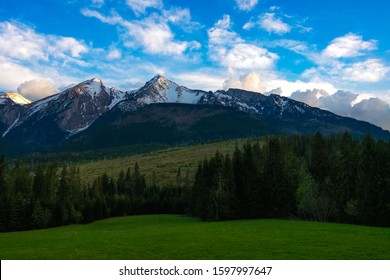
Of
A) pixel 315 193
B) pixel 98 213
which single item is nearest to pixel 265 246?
pixel 315 193

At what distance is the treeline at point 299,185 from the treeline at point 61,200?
42.2 metres

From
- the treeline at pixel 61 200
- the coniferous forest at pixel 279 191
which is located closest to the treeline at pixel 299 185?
the coniferous forest at pixel 279 191

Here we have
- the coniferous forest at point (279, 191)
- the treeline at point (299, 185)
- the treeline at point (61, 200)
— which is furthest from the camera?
the treeline at point (61, 200)

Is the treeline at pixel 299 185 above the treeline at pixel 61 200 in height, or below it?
above

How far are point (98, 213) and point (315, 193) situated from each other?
75374 millimetres

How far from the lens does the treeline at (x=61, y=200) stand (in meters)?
95.9

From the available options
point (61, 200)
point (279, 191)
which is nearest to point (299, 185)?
point (279, 191)

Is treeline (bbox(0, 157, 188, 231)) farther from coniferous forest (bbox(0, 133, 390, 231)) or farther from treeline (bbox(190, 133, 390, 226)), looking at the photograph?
treeline (bbox(190, 133, 390, 226))

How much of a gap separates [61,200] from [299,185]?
74902 millimetres

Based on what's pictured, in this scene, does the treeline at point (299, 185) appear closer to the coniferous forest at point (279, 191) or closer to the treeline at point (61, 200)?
the coniferous forest at point (279, 191)

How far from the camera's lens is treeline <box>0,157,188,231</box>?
9588 cm

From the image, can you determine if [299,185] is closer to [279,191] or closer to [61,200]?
[279,191]

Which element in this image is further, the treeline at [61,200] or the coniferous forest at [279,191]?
the treeline at [61,200]

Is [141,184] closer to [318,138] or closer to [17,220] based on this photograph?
[17,220]
